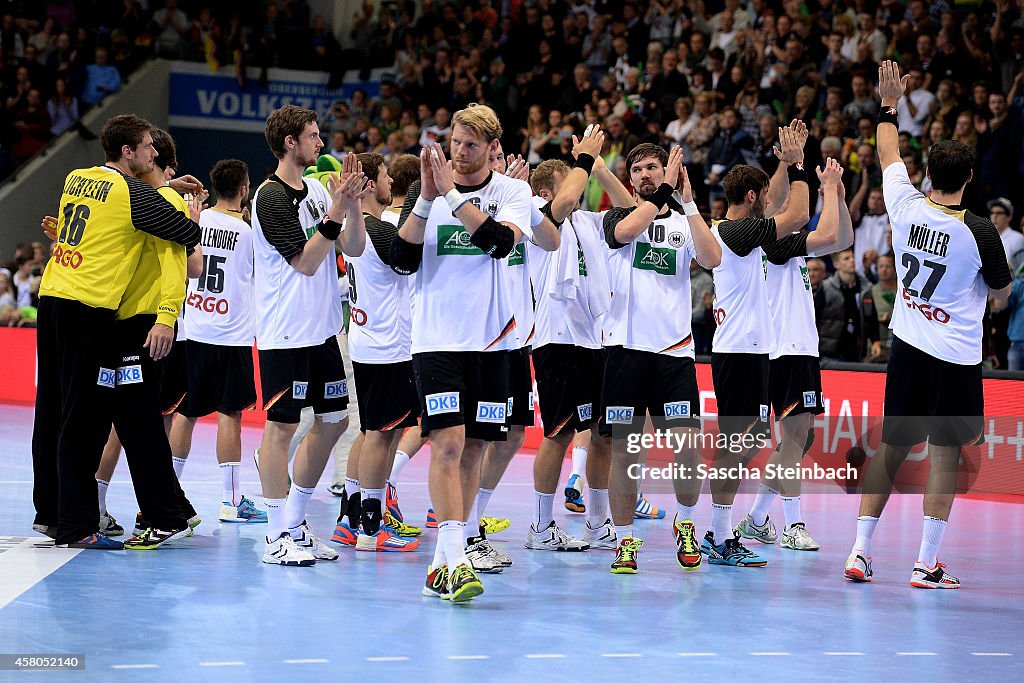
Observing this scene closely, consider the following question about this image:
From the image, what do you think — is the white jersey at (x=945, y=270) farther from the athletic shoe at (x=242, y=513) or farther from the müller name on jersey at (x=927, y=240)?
the athletic shoe at (x=242, y=513)

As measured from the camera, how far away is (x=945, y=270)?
753 centimetres

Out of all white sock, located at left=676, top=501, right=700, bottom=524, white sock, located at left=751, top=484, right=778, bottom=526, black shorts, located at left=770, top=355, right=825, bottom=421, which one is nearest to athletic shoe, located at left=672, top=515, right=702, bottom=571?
white sock, located at left=676, top=501, right=700, bottom=524

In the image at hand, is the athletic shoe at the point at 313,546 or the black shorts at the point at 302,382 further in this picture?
the athletic shoe at the point at 313,546

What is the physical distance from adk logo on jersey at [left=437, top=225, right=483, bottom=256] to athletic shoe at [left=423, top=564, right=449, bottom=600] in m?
1.68

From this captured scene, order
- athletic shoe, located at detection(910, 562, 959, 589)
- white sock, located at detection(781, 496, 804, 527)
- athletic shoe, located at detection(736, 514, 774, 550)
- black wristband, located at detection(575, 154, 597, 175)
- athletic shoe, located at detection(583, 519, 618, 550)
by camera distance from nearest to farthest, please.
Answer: black wristband, located at detection(575, 154, 597, 175) < athletic shoe, located at detection(910, 562, 959, 589) < athletic shoe, located at detection(583, 519, 618, 550) < white sock, located at detection(781, 496, 804, 527) < athletic shoe, located at detection(736, 514, 774, 550)

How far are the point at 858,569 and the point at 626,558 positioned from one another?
141cm

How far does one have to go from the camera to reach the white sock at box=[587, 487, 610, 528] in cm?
849

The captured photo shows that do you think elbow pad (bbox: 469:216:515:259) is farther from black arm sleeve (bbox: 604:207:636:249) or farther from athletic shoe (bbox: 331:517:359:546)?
athletic shoe (bbox: 331:517:359:546)

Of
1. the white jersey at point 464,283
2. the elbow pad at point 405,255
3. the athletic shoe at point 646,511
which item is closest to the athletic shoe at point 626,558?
the white jersey at point 464,283

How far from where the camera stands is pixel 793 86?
16984mm

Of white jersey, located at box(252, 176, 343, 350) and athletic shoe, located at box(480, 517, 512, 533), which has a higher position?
white jersey, located at box(252, 176, 343, 350)

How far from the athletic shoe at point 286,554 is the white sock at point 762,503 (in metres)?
3.29

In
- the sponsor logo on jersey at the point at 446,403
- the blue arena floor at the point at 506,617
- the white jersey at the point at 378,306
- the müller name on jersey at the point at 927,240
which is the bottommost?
the blue arena floor at the point at 506,617

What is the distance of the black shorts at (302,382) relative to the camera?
297 inches
